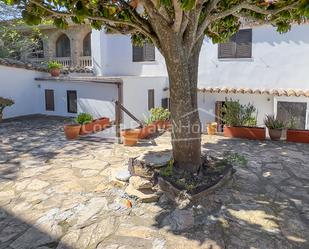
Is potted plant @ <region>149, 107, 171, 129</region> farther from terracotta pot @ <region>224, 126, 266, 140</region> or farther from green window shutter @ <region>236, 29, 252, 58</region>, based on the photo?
green window shutter @ <region>236, 29, 252, 58</region>

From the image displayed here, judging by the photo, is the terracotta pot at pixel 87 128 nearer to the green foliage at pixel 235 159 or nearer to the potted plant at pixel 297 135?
the green foliage at pixel 235 159

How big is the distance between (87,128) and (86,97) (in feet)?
13.8

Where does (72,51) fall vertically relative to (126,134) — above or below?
above

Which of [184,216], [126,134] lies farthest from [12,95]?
[184,216]

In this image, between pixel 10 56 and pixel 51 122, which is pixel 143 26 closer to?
pixel 51 122

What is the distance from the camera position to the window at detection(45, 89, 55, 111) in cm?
1627

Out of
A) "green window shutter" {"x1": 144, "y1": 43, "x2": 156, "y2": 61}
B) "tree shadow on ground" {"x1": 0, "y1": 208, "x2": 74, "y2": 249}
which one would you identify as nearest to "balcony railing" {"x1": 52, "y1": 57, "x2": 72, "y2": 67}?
"green window shutter" {"x1": 144, "y1": 43, "x2": 156, "y2": 61}

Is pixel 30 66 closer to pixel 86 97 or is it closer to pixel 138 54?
pixel 86 97

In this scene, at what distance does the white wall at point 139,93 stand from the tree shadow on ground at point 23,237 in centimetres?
916

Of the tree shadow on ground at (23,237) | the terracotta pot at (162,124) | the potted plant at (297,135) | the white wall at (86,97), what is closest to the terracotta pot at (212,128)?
the terracotta pot at (162,124)

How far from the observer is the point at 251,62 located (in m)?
14.1

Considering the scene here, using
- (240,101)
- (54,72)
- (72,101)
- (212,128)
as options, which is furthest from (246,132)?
(54,72)

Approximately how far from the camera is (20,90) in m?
15.8

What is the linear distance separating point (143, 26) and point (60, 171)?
154 inches
